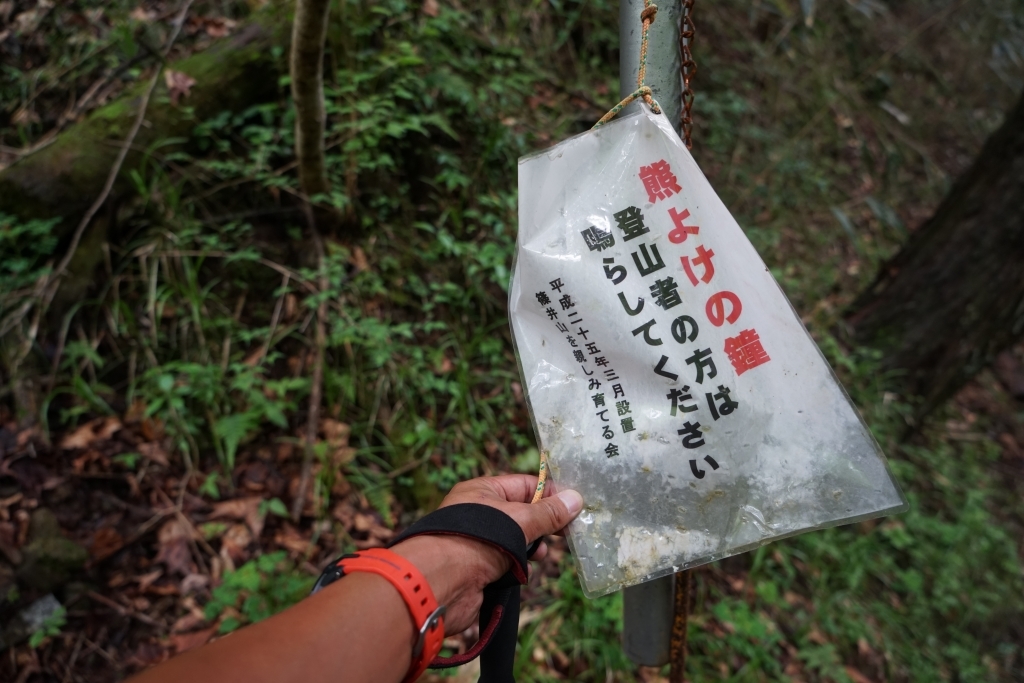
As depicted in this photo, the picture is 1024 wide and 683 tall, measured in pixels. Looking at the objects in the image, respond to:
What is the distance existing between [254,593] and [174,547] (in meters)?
0.49

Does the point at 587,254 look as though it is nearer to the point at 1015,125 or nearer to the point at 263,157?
the point at 263,157

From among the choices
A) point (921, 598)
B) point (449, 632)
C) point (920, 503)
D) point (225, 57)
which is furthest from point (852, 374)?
point (225, 57)

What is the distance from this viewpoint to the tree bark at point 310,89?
2.26 metres

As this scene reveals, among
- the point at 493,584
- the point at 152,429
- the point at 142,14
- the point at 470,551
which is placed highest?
the point at 142,14

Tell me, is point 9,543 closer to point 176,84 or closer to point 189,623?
point 189,623

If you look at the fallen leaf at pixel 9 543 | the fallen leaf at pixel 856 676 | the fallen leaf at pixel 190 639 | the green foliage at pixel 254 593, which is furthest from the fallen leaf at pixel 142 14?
the fallen leaf at pixel 856 676

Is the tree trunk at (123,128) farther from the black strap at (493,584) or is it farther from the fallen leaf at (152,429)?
the black strap at (493,584)

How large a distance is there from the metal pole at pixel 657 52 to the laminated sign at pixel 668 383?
0.32 feet

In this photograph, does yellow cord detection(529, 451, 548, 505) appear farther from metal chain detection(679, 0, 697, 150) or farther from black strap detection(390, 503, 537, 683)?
metal chain detection(679, 0, 697, 150)

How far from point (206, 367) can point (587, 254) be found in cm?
A: 233

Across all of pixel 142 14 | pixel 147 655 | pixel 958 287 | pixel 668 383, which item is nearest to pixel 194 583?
pixel 147 655

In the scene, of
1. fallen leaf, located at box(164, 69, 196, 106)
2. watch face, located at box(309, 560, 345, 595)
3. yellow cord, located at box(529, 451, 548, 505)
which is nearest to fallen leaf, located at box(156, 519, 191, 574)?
watch face, located at box(309, 560, 345, 595)

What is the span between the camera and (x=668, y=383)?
38.6 inches

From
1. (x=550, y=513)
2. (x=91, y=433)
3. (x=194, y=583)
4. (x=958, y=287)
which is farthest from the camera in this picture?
(x=958, y=287)
